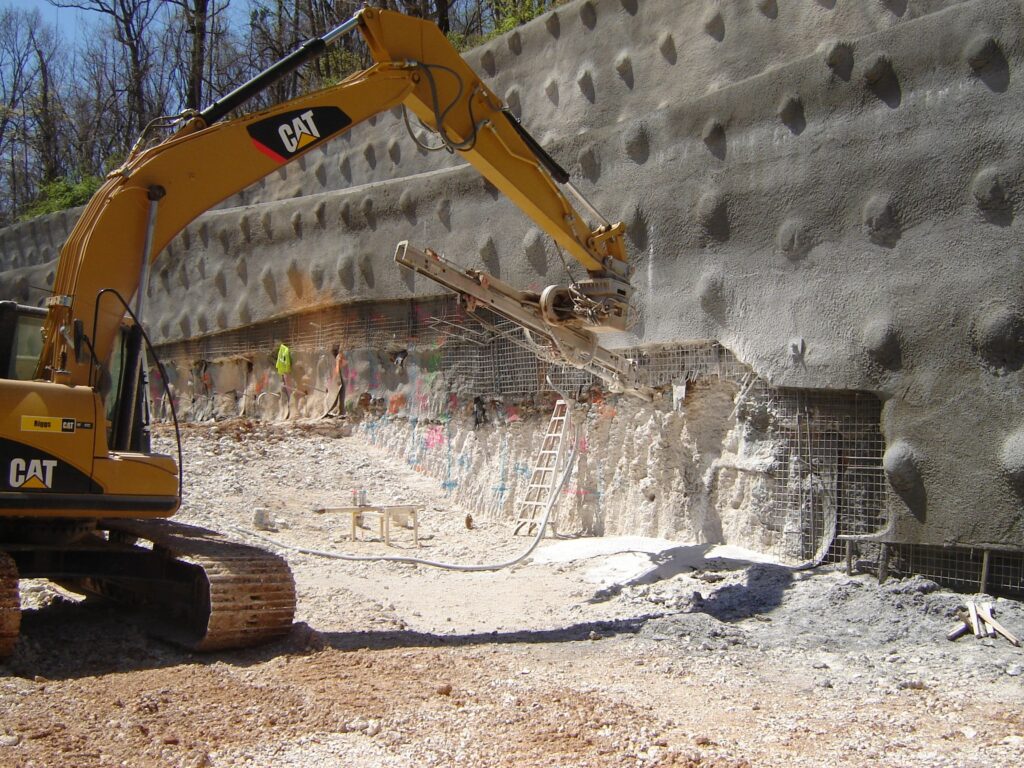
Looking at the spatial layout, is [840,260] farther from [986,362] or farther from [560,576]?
[560,576]

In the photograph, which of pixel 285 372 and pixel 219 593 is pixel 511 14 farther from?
pixel 219 593

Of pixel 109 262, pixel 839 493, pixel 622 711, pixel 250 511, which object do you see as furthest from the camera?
pixel 250 511

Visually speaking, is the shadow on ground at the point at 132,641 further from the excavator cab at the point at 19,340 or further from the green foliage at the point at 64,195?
the green foliage at the point at 64,195

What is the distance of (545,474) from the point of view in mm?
10523

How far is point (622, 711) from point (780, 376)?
450 centimetres

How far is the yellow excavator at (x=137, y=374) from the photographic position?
16.6 ft

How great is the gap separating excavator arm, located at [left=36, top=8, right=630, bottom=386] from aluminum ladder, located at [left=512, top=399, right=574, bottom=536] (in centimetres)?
219

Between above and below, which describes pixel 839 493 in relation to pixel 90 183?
below

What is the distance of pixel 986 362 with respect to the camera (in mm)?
7020

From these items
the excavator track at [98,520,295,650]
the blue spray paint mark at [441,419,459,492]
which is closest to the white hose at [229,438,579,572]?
the blue spray paint mark at [441,419,459,492]

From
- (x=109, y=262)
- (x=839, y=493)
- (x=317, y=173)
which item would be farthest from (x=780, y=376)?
(x=317, y=173)

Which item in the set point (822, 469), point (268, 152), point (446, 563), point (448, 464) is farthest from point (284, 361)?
point (822, 469)

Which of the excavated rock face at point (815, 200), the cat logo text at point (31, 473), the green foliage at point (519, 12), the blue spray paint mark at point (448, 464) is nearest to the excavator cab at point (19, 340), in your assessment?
the cat logo text at point (31, 473)

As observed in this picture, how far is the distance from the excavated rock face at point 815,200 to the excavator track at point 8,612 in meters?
5.94
